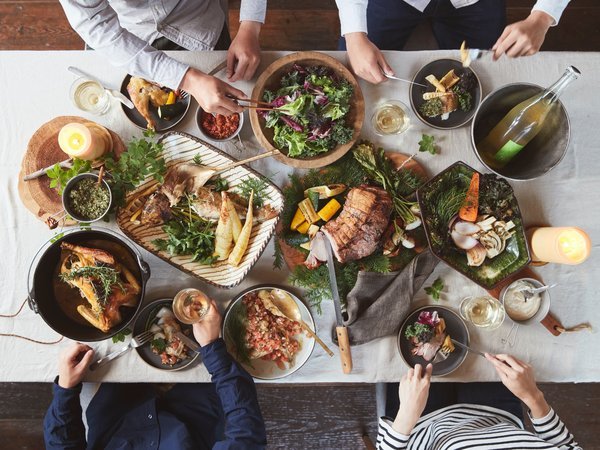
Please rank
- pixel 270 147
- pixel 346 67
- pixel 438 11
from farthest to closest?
pixel 438 11, pixel 346 67, pixel 270 147

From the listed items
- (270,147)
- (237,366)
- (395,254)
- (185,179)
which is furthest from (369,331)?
(185,179)

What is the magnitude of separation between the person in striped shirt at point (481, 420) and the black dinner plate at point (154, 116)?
4.21 ft

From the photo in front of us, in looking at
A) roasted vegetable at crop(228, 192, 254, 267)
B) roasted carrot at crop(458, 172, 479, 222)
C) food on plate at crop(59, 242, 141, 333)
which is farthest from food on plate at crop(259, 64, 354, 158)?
food on plate at crop(59, 242, 141, 333)

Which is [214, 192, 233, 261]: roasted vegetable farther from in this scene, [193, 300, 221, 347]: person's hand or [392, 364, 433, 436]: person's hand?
[392, 364, 433, 436]: person's hand

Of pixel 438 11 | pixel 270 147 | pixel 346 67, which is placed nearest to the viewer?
pixel 270 147

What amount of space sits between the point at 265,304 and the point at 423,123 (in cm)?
92

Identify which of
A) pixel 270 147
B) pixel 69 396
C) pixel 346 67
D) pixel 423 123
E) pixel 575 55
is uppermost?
pixel 575 55

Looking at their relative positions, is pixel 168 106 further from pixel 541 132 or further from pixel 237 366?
pixel 541 132

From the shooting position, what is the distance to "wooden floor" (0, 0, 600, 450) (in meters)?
2.63

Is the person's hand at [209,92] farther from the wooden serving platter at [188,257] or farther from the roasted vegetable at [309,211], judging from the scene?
the roasted vegetable at [309,211]

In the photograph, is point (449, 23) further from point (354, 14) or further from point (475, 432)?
point (475, 432)

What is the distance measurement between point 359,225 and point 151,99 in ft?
2.94

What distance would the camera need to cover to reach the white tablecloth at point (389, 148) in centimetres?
167

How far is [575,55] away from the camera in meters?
1.74
